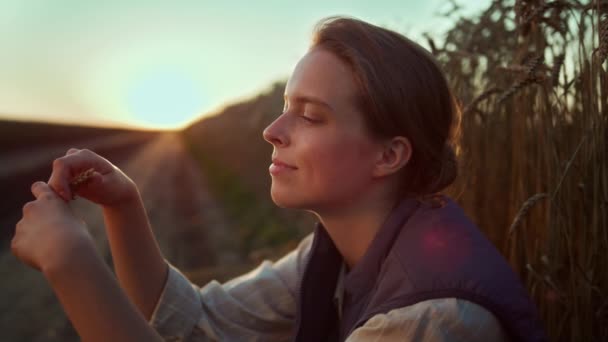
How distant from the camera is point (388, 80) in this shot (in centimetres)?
165

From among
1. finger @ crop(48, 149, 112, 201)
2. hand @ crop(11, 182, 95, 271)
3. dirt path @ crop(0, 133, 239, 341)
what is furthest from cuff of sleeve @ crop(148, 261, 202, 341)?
dirt path @ crop(0, 133, 239, 341)

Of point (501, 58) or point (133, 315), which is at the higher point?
point (501, 58)

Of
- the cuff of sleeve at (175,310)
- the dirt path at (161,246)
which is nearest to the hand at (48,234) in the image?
the cuff of sleeve at (175,310)

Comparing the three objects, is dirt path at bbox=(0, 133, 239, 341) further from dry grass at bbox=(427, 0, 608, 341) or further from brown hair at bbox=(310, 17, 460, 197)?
dry grass at bbox=(427, 0, 608, 341)

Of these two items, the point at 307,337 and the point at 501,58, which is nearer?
the point at 307,337

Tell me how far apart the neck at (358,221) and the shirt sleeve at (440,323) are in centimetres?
40

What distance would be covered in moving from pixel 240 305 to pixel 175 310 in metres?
0.24

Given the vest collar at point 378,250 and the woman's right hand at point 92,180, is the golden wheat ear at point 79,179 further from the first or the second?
the vest collar at point 378,250

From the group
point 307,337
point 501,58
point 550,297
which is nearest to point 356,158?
point 307,337

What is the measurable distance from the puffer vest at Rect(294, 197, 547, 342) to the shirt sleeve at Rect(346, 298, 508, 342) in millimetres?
18

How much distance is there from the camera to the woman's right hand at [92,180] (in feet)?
4.69

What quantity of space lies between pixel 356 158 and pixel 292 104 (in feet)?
0.82

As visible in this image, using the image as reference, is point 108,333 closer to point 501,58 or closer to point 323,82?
point 323,82

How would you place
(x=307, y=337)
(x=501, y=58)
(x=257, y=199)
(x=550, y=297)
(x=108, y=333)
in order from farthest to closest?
(x=257, y=199), (x=501, y=58), (x=550, y=297), (x=307, y=337), (x=108, y=333)
